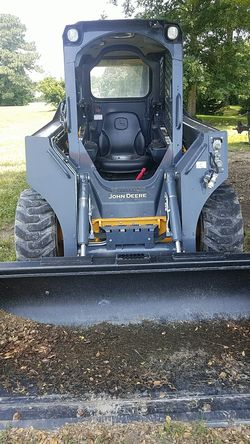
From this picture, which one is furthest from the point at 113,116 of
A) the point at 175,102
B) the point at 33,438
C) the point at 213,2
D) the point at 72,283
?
the point at 213,2

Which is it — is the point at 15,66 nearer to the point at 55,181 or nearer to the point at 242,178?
the point at 242,178

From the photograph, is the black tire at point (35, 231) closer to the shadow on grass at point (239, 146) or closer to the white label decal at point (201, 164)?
the white label decal at point (201, 164)

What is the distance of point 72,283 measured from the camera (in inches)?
132

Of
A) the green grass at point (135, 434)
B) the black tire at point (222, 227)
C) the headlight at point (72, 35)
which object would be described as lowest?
the green grass at point (135, 434)

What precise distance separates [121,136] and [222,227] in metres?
1.75

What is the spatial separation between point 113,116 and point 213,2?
893 centimetres

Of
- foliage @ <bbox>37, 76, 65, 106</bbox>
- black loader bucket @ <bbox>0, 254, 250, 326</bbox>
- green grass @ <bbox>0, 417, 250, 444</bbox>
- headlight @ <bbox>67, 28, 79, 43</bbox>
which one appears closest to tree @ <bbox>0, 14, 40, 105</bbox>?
foliage @ <bbox>37, 76, 65, 106</bbox>

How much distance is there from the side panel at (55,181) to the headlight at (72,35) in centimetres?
77

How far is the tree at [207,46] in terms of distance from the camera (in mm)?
13453

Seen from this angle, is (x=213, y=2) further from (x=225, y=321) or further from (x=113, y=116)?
(x=225, y=321)

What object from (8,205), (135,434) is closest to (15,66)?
(8,205)

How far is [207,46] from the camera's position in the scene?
52.1 feet

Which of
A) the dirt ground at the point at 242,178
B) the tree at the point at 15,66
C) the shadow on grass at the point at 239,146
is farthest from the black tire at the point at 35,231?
the tree at the point at 15,66

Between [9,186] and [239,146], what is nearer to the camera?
[9,186]
